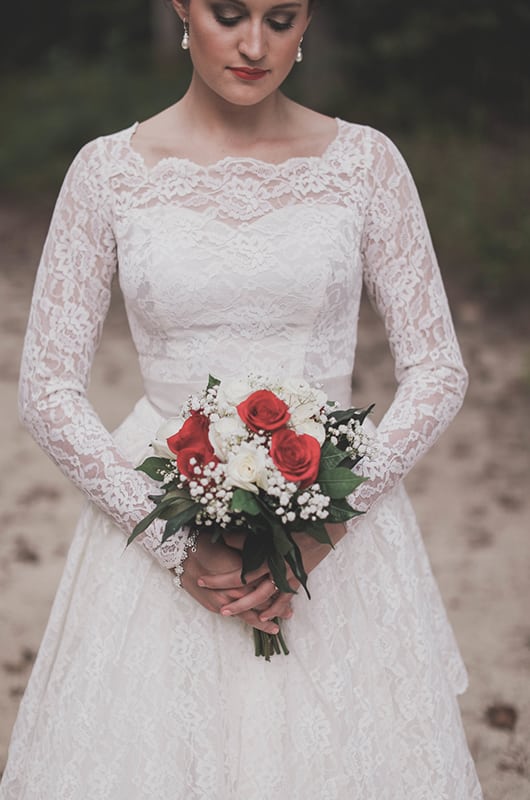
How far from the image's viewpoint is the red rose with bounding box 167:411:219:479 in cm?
197

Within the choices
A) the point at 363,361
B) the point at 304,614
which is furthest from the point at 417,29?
the point at 304,614

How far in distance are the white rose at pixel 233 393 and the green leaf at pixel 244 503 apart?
187 mm

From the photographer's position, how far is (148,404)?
8.54 feet

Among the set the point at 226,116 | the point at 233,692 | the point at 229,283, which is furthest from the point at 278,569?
the point at 226,116

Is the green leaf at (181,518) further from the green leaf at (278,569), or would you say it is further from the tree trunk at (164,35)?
the tree trunk at (164,35)

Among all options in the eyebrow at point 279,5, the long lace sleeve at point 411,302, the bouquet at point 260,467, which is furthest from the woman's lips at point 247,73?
the bouquet at point 260,467

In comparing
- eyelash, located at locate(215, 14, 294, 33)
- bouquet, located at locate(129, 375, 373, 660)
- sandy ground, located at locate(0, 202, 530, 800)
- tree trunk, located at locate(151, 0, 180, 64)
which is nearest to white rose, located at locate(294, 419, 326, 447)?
bouquet, located at locate(129, 375, 373, 660)

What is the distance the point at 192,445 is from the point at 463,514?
3470 mm

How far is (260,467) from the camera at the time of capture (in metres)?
1.92

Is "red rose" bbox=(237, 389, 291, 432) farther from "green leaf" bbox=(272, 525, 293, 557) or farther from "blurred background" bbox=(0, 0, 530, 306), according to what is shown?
"blurred background" bbox=(0, 0, 530, 306)

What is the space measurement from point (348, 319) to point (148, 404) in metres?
0.53

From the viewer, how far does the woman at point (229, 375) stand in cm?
230

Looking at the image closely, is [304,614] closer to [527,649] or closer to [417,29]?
[527,649]

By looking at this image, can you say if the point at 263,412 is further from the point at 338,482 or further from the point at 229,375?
the point at 229,375
